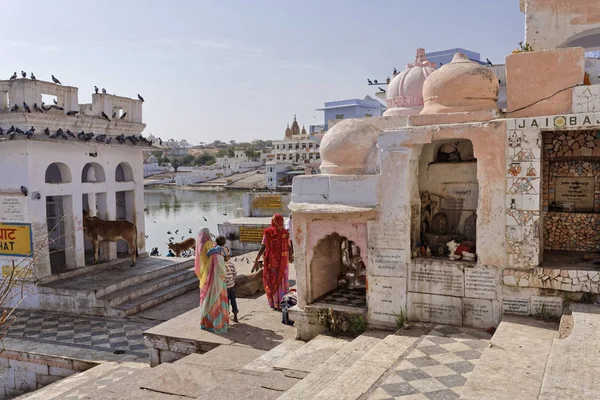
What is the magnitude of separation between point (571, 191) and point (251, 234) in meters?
10.3

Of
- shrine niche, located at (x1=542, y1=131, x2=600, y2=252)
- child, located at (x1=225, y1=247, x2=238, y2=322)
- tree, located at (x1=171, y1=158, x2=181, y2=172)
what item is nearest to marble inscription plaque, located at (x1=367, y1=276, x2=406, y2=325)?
child, located at (x1=225, y1=247, x2=238, y2=322)

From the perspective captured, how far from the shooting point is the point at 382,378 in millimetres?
5172

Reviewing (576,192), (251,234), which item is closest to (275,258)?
(576,192)

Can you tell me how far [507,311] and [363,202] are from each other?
2273 millimetres

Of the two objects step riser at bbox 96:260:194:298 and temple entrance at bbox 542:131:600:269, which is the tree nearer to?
step riser at bbox 96:260:194:298

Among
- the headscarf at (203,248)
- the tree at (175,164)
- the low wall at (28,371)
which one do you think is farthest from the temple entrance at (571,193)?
the tree at (175,164)

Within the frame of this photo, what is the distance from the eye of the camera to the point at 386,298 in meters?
7.14

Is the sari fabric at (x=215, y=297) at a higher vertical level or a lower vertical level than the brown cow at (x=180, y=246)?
higher

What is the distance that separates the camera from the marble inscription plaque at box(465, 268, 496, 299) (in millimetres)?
6570

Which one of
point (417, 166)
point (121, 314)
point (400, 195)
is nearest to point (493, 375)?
point (400, 195)

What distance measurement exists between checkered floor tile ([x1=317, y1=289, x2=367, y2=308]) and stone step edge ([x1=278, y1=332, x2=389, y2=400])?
894 mm

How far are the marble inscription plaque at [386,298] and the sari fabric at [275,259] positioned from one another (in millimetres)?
2256

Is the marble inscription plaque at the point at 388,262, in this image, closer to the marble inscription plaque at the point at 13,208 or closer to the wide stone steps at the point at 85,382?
the wide stone steps at the point at 85,382

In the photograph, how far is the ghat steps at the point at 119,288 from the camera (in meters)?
10.8
